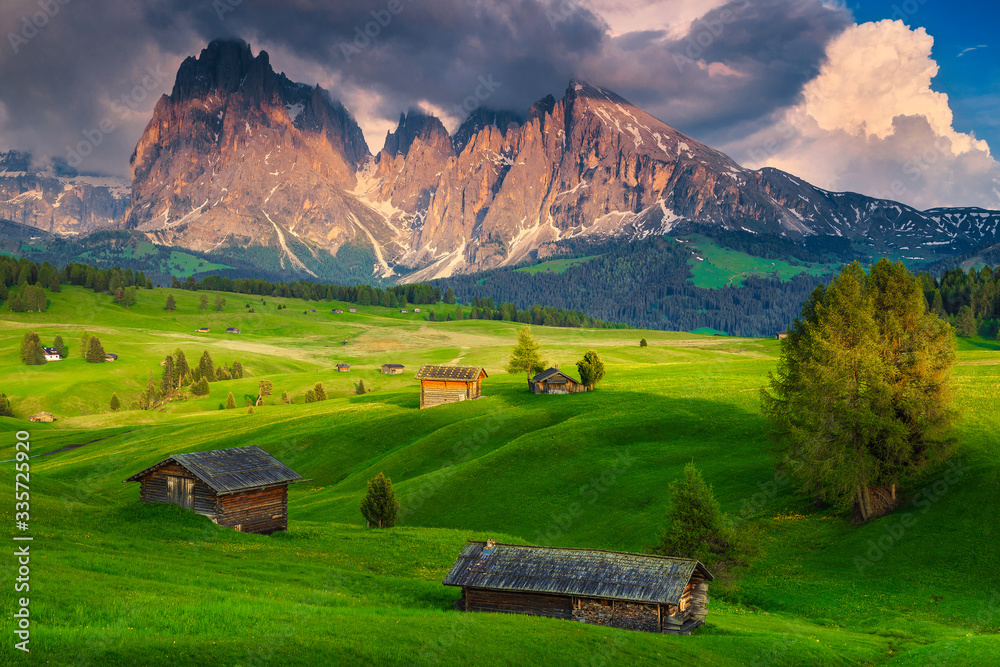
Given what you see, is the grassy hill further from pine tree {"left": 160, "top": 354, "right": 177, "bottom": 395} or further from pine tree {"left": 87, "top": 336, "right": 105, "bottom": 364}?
pine tree {"left": 87, "top": 336, "right": 105, "bottom": 364}

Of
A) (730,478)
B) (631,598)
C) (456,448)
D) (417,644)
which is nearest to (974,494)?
(730,478)

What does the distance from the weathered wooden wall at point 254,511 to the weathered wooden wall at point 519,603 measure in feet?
65.4

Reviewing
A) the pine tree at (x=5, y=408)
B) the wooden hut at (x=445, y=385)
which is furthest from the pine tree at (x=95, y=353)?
the wooden hut at (x=445, y=385)

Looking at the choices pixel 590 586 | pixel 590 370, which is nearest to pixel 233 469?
pixel 590 586

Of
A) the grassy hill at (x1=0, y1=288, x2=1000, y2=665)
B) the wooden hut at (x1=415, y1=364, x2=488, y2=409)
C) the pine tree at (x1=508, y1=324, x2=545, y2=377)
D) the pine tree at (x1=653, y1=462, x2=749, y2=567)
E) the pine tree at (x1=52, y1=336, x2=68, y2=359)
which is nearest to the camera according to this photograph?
the grassy hill at (x1=0, y1=288, x2=1000, y2=665)

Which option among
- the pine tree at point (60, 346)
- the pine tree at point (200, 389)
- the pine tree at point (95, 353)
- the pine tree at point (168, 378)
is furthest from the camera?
the pine tree at point (60, 346)

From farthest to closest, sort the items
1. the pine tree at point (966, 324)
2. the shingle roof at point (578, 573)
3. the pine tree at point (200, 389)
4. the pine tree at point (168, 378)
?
1. the pine tree at point (168, 378)
2. the pine tree at point (200, 389)
3. the pine tree at point (966, 324)
4. the shingle roof at point (578, 573)

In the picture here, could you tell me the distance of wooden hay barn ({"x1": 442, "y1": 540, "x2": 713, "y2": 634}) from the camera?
27094mm

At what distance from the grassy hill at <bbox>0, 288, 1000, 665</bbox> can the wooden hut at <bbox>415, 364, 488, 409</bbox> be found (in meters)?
4.52

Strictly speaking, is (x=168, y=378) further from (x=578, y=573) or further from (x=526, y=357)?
(x=578, y=573)

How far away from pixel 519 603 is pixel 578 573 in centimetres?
293

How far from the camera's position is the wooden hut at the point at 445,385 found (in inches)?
3585

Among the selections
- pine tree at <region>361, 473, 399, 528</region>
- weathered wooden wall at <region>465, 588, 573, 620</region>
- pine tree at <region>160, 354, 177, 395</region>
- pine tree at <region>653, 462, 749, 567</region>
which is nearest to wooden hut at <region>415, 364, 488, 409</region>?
pine tree at <region>361, 473, 399, 528</region>

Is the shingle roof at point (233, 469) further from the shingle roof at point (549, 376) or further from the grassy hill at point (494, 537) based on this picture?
the shingle roof at point (549, 376)
